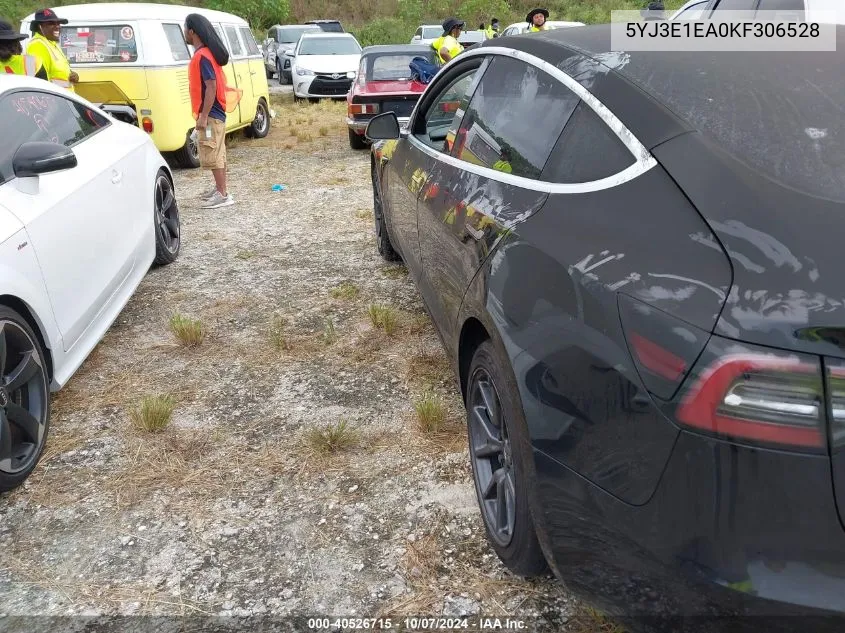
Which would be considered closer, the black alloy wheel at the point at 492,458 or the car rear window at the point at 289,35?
the black alloy wheel at the point at 492,458

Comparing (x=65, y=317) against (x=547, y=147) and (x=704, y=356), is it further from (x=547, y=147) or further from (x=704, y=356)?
(x=704, y=356)

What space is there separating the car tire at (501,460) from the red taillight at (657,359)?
1.52ft

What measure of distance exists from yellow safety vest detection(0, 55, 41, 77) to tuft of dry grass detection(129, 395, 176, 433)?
14.7 ft

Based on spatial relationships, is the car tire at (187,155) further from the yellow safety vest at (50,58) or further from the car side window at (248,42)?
the car side window at (248,42)

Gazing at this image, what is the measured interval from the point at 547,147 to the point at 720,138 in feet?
1.84

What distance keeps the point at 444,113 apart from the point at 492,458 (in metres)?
1.92

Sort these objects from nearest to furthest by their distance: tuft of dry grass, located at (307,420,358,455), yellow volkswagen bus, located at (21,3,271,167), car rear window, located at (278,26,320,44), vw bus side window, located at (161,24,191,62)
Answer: tuft of dry grass, located at (307,420,358,455)
yellow volkswagen bus, located at (21,3,271,167)
vw bus side window, located at (161,24,191,62)
car rear window, located at (278,26,320,44)

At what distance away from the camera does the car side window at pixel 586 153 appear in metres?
1.79

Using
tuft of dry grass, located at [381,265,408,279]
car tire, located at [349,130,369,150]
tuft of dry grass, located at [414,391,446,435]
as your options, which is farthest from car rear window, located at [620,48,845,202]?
car tire, located at [349,130,369,150]

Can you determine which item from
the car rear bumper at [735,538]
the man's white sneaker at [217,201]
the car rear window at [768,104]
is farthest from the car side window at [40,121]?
the car rear bumper at [735,538]

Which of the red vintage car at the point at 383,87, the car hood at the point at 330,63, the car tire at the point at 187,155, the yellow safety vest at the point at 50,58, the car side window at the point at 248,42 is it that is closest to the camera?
the yellow safety vest at the point at 50,58

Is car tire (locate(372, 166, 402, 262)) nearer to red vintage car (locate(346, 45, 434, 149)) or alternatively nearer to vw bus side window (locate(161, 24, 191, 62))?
red vintage car (locate(346, 45, 434, 149))

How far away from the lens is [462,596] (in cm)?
216

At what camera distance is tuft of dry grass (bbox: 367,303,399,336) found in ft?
13.4
